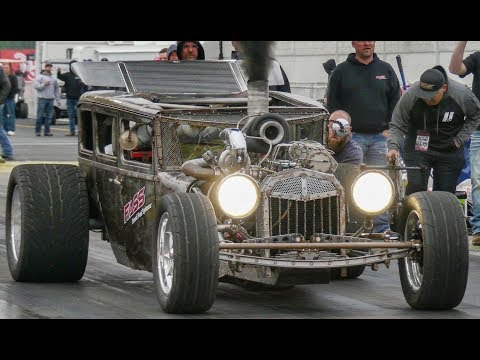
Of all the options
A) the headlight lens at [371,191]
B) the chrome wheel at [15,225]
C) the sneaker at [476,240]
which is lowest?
the sneaker at [476,240]

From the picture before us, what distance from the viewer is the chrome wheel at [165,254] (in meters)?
8.80

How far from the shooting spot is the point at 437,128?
1215 cm

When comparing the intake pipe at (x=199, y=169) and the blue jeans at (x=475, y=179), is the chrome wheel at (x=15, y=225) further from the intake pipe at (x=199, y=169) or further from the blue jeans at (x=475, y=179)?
the blue jeans at (x=475, y=179)

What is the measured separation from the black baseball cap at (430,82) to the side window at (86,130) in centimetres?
270

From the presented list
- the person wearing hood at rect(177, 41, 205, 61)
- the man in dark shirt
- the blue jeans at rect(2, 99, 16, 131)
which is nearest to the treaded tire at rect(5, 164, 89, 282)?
the man in dark shirt

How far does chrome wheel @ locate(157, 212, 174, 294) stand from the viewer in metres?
8.80

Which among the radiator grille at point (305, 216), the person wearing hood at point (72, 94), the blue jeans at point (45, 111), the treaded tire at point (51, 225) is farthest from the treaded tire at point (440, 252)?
the person wearing hood at point (72, 94)

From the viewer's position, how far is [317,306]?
9.51 metres

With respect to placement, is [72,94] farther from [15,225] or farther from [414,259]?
[414,259]

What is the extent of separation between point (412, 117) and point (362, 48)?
108 centimetres

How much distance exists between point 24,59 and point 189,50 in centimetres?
4243

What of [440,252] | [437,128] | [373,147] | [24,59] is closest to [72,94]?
[373,147]

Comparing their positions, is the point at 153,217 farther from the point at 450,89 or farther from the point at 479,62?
the point at 479,62

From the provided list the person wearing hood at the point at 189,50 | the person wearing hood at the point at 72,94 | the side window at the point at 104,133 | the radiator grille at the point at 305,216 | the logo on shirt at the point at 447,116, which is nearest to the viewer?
the radiator grille at the point at 305,216
